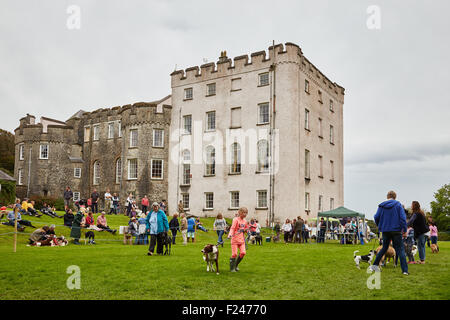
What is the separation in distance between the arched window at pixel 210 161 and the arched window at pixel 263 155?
15.5 feet

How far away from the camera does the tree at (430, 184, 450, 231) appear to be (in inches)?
2621

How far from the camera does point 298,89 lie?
37688 millimetres

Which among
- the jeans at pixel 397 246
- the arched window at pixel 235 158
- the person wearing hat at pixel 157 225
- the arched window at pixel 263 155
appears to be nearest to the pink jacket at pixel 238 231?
the jeans at pixel 397 246

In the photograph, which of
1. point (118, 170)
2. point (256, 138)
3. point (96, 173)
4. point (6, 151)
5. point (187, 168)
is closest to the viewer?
point (256, 138)

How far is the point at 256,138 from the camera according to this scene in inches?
1513

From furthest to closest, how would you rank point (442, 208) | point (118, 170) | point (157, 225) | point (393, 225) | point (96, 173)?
point (442, 208) < point (96, 173) < point (118, 170) < point (157, 225) < point (393, 225)

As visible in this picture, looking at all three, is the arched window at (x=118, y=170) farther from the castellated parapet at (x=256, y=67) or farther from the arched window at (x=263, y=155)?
the arched window at (x=263, y=155)

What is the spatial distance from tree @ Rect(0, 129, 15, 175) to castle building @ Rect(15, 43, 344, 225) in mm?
15731

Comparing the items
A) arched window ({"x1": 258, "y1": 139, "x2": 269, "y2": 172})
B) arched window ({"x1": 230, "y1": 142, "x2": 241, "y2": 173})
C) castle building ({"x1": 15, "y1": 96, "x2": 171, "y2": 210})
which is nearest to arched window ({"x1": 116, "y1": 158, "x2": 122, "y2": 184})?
castle building ({"x1": 15, "y1": 96, "x2": 171, "y2": 210})

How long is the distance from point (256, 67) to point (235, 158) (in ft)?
28.0

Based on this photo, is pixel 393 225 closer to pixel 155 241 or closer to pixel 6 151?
pixel 155 241

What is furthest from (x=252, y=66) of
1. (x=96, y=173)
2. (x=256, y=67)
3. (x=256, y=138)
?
(x=96, y=173)

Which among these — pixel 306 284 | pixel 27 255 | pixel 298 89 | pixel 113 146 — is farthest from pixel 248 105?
pixel 306 284

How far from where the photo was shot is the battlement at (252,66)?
3759cm
